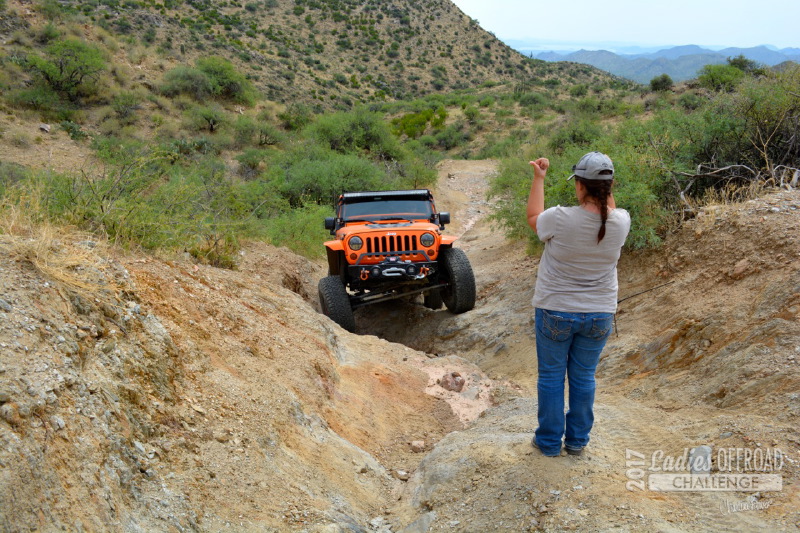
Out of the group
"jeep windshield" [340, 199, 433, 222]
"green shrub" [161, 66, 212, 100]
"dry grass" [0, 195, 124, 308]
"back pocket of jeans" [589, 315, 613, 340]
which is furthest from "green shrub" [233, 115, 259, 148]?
"back pocket of jeans" [589, 315, 613, 340]

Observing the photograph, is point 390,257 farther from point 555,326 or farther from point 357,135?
point 357,135

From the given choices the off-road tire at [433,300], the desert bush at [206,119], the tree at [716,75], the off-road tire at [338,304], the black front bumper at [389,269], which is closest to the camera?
the black front bumper at [389,269]

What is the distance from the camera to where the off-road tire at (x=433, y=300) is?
8906 millimetres

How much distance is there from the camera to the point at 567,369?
3463 mm

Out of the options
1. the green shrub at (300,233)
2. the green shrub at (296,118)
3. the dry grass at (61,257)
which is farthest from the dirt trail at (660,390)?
the green shrub at (296,118)

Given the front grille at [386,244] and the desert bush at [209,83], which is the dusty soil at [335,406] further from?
the desert bush at [209,83]

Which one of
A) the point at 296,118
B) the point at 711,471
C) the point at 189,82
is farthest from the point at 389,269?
the point at 189,82

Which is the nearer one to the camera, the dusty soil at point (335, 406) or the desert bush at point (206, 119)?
the dusty soil at point (335, 406)

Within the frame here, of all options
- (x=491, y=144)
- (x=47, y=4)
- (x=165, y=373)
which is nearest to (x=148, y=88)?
(x=47, y=4)

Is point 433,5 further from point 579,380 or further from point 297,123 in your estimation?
point 579,380

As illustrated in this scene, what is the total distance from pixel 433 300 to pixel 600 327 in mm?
5914

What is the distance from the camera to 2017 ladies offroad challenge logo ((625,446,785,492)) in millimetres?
2980

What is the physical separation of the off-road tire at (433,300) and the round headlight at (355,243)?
1679 mm

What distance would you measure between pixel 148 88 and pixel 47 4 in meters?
7.73
